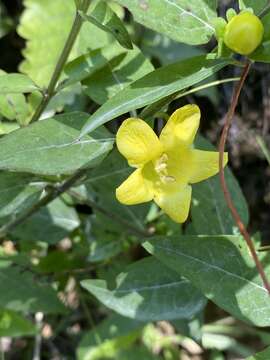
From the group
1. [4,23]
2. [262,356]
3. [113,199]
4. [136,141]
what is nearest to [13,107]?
[113,199]

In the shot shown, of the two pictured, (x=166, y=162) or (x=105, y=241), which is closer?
(x=166, y=162)

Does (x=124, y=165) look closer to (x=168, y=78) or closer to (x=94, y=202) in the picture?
(x=94, y=202)

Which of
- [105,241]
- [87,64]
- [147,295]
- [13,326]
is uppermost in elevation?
[87,64]

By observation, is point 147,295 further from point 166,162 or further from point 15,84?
point 15,84

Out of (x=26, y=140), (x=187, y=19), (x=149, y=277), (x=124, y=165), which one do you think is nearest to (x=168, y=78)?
(x=187, y=19)

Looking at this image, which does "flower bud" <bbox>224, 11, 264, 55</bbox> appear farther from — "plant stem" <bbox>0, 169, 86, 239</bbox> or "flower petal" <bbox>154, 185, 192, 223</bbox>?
"plant stem" <bbox>0, 169, 86, 239</bbox>
